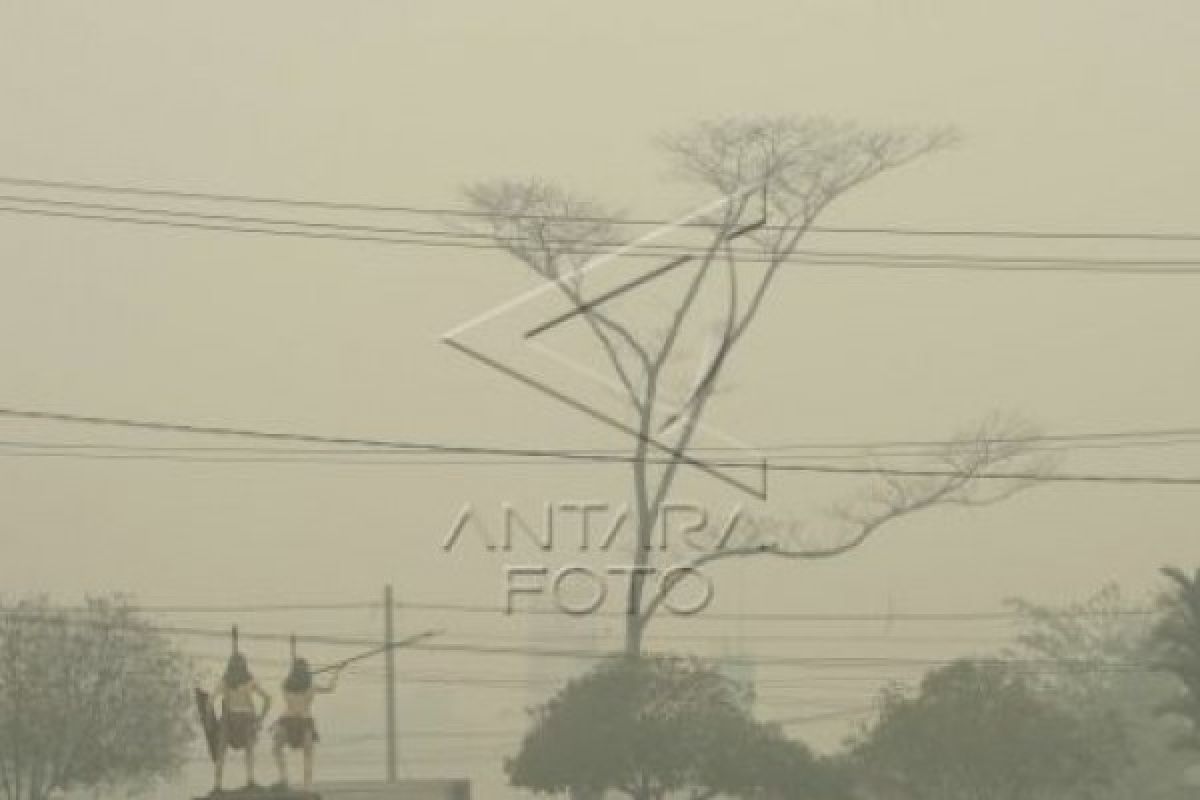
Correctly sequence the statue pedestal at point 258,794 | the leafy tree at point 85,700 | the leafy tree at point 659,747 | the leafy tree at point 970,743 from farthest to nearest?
the leafy tree at point 85,700 < the leafy tree at point 970,743 < the leafy tree at point 659,747 < the statue pedestal at point 258,794

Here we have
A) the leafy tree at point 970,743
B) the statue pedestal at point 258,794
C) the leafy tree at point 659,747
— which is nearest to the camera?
the statue pedestal at point 258,794

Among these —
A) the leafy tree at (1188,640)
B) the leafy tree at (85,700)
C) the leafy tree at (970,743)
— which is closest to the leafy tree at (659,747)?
the leafy tree at (970,743)

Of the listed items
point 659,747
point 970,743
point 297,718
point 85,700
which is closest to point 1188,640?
point 970,743

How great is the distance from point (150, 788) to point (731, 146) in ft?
100

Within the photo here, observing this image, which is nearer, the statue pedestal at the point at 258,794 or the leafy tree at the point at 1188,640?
the statue pedestal at the point at 258,794

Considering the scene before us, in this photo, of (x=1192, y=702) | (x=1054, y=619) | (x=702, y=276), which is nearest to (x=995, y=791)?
(x=1192, y=702)

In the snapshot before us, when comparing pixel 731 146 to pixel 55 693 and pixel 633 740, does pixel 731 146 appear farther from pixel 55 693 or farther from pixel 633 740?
pixel 55 693

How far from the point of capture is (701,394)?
190 ft

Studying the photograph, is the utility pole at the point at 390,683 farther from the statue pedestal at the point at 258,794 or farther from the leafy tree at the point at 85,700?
the statue pedestal at the point at 258,794

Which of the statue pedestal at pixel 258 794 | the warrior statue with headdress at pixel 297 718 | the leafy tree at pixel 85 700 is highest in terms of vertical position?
the leafy tree at pixel 85 700

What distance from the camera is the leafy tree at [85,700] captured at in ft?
211

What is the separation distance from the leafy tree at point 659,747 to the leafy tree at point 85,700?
19770 millimetres

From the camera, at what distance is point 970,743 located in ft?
168

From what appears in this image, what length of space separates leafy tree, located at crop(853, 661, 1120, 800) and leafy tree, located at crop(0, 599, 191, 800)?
23239 millimetres
